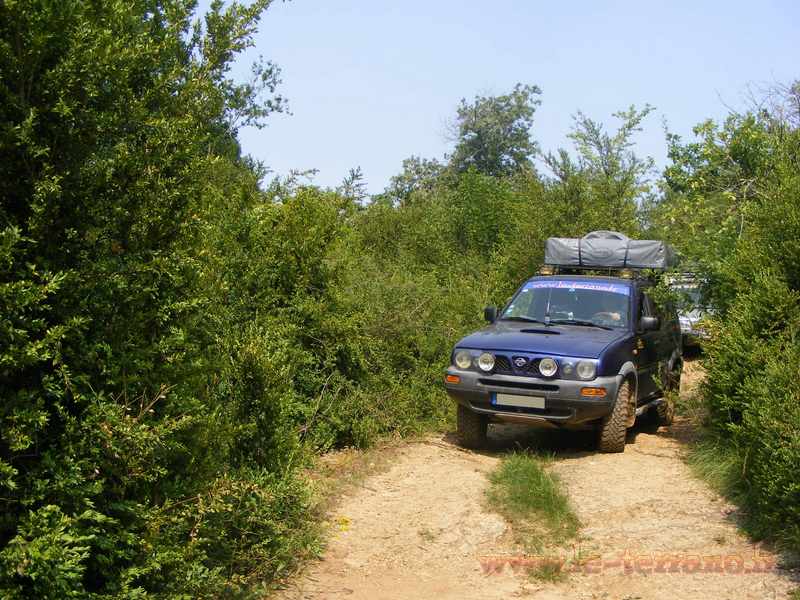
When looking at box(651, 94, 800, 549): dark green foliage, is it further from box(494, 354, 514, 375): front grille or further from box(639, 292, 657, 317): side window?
box(494, 354, 514, 375): front grille

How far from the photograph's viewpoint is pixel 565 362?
8.30 metres

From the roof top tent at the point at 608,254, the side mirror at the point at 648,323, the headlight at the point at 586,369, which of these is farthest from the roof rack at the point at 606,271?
the headlight at the point at 586,369

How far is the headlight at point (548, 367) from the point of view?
8305mm

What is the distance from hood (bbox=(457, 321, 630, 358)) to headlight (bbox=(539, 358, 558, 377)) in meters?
0.09

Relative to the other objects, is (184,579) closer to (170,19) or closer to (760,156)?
(170,19)

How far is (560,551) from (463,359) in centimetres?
294

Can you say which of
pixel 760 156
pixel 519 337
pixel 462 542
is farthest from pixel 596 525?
pixel 760 156

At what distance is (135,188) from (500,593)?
11.3 ft

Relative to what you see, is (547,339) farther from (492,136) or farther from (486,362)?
(492,136)

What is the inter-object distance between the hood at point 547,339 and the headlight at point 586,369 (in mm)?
77

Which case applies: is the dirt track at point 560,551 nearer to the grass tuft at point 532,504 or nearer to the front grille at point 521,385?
the grass tuft at point 532,504

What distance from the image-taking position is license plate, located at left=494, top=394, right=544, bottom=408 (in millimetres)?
8336

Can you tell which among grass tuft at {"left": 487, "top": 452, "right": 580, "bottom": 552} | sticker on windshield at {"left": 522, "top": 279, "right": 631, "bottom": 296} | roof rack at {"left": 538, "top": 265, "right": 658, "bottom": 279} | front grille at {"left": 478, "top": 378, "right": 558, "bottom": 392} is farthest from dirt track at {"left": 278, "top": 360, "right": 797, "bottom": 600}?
roof rack at {"left": 538, "top": 265, "right": 658, "bottom": 279}

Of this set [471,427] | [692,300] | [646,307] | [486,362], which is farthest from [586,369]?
[692,300]
